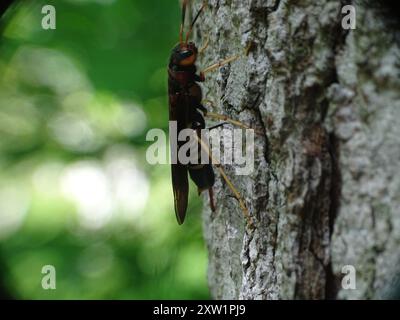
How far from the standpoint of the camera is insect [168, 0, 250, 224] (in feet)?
6.18

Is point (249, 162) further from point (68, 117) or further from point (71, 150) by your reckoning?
point (68, 117)

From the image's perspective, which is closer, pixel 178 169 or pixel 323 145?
pixel 323 145

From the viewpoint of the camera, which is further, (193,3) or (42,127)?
(42,127)

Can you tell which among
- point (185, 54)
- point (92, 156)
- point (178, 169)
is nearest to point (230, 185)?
point (178, 169)

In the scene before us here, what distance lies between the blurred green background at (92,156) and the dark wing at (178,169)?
61cm

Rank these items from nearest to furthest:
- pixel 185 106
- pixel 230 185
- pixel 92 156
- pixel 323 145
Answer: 1. pixel 323 145
2. pixel 230 185
3. pixel 185 106
4. pixel 92 156

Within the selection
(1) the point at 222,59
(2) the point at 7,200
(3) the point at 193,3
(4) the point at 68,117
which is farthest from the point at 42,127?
(1) the point at 222,59

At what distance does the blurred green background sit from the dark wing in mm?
608

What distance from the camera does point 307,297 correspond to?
4.07ft

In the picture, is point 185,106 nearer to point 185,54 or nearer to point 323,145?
point 185,54

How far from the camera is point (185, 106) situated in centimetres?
196

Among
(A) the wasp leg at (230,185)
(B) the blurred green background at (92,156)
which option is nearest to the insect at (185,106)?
(A) the wasp leg at (230,185)

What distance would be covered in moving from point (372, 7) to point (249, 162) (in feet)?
2.15

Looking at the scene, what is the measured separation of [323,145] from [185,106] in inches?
34.1
